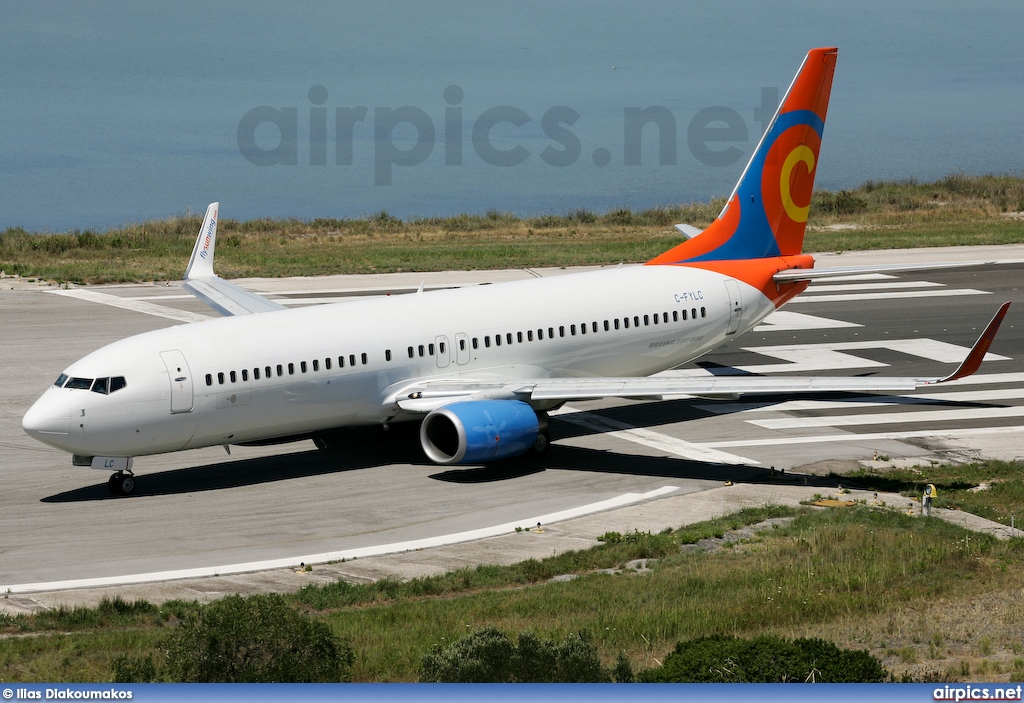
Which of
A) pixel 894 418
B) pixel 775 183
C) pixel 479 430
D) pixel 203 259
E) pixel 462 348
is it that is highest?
pixel 775 183

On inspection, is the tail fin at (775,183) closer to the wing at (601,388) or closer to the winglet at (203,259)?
the wing at (601,388)

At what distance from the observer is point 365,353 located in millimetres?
30219

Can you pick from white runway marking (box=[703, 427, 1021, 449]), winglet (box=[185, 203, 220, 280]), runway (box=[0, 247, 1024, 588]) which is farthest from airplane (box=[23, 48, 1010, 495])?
winglet (box=[185, 203, 220, 280])

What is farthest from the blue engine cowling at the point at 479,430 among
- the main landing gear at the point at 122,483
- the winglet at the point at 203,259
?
the winglet at the point at 203,259

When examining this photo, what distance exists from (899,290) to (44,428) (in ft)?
142

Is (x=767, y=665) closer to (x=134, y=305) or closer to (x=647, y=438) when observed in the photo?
(x=647, y=438)

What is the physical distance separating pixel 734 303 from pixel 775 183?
4.25 meters

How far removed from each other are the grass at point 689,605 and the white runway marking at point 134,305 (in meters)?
31.7

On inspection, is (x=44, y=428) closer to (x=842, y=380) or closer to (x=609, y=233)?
(x=842, y=380)

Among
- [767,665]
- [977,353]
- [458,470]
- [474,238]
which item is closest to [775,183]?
[977,353]

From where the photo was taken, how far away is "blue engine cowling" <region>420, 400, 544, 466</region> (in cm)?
2897

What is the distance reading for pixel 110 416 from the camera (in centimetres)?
2711

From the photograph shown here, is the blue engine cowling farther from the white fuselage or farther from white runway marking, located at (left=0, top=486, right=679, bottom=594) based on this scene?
white runway marking, located at (left=0, top=486, right=679, bottom=594)

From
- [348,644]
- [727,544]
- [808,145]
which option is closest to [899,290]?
[808,145]
